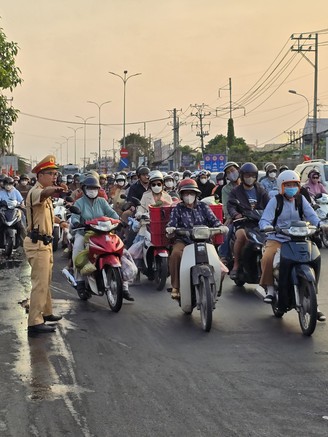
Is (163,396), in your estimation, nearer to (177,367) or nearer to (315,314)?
(177,367)

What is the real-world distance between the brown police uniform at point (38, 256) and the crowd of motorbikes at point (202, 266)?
53.1 inches

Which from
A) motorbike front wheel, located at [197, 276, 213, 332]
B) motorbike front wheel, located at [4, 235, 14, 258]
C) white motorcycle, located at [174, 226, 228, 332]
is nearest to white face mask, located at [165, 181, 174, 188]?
motorbike front wheel, located at [4, 235, 14, 258]

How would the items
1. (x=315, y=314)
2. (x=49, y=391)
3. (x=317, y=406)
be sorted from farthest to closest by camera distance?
(x=315, y=314)
(x=49, y=391)
(x=317, y=406)

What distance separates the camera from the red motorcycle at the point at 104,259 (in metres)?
10.1

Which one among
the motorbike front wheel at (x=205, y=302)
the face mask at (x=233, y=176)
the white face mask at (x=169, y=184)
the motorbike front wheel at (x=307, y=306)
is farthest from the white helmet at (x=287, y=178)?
the white face mask at (x=169, y=184)

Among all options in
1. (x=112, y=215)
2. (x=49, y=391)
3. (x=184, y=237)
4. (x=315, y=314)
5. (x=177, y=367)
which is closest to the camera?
(x=49, y=391)

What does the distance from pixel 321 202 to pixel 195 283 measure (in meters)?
10.7

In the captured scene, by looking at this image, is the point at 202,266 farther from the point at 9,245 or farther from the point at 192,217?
the point at 9,245

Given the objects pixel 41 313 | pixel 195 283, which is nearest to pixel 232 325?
pixel 195 283

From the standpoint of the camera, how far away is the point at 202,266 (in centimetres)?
909

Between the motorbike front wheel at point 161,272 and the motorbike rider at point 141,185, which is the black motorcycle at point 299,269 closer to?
the motorbike front wheel at point 161,272

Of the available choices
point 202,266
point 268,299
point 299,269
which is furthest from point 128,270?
point 299,269

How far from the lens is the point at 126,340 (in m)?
8.38

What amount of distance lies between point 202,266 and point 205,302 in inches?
18.2
